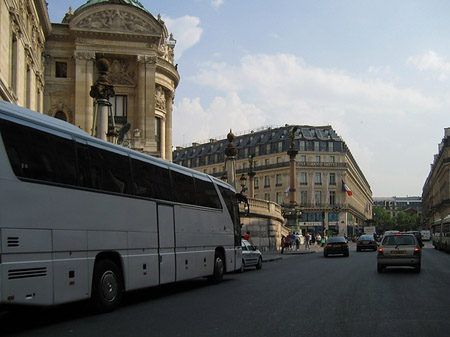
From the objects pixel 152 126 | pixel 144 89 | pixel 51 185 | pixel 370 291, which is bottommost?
pixel 370 291

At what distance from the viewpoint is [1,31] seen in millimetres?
30891

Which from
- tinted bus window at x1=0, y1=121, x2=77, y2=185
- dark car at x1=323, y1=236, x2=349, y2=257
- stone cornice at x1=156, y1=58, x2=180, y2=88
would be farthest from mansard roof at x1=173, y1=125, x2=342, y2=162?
tinted bus window at x1=0, y1=121, x2=77, y2=185

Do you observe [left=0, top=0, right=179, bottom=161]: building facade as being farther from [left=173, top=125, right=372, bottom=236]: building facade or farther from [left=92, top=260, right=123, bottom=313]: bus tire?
[left=173, top=125, right=372, bottom=236]: building facade

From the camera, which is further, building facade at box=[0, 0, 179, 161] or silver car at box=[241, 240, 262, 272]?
building facade at box=[0, 0, 179, 161]

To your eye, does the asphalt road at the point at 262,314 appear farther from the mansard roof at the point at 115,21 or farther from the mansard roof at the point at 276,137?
the mansard roof at the point at 276,137

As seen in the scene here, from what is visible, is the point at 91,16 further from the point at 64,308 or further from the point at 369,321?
the point at 369,321

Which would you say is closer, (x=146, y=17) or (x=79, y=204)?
(x=79, y=204)

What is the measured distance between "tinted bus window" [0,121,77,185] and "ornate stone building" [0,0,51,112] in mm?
20970

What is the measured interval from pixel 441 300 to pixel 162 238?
670 centimetres

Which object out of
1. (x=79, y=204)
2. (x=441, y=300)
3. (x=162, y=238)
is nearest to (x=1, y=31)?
(x=162, y=238)

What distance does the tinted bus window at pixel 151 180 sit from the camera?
13478 millimetres

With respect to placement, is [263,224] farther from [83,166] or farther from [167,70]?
[83,166]

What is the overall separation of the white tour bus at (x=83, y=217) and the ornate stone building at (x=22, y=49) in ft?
60.7

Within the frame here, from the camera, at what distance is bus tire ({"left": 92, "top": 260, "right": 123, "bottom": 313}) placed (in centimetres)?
1159
